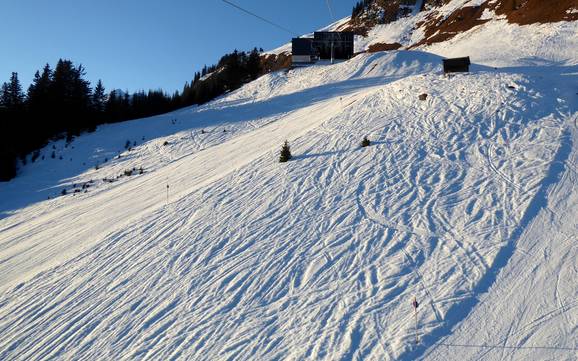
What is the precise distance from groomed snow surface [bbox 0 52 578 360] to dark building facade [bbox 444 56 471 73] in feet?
9.28

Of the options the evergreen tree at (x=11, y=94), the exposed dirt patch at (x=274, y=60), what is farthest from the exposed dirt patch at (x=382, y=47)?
the evergreen tree at (x=11, y=94)

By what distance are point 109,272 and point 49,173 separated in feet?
78.4

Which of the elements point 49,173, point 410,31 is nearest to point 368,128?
point 49,173

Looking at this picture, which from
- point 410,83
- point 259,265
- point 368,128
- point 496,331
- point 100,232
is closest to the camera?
point 496,331

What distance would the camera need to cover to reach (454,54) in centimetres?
5078

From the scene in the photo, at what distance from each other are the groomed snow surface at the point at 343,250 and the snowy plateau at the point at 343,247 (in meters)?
0.05

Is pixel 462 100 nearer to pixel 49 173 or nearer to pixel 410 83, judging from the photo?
pixel 410 83

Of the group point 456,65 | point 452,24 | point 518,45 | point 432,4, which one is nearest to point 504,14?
point 452,24

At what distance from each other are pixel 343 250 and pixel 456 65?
17.5 meters

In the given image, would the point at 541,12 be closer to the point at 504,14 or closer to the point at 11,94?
the point at 504,14

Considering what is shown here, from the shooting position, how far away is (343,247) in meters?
9.68

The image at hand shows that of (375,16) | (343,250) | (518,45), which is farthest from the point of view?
(375,16)

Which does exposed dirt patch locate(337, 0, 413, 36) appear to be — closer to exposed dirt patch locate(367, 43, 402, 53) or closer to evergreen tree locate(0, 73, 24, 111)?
exposed dirt patch locate(367, 43, 402, 53)

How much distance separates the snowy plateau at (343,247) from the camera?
7.16m
